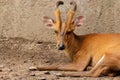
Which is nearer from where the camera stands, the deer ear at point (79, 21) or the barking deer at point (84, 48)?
the barking deer at point (84, 48)

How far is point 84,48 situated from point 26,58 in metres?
1.20

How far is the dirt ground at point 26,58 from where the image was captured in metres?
9.38

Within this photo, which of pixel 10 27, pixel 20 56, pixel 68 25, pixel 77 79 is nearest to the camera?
pixel 77 79

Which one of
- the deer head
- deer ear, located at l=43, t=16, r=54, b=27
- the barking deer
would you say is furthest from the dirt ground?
deer ear, located at l=43, t=16, r=54, b=27

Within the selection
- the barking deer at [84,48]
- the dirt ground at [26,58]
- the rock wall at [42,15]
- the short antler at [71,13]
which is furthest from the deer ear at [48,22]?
the rock wall at [42,15]

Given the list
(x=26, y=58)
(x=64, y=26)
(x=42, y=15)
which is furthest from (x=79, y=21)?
(x=42, y=15)

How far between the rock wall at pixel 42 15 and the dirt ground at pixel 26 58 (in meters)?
0.19

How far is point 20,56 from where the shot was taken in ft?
35.5

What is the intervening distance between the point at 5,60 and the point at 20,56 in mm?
416

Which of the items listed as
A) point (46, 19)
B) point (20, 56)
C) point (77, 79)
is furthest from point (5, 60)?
point (77, 79)

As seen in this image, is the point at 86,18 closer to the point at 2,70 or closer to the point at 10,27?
the point at 10,27

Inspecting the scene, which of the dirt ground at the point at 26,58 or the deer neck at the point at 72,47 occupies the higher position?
the deer neck at the point at 72,47

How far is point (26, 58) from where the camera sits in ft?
35.1

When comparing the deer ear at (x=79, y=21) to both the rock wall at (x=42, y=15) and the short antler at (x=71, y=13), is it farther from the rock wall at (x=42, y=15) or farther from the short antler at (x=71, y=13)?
the rock wall at (x=42, y=15)
